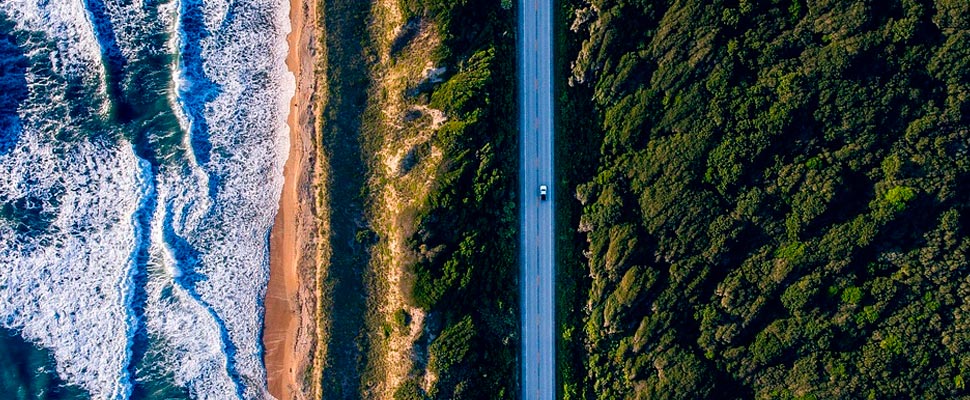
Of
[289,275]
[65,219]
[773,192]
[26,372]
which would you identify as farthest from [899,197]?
[26,372]

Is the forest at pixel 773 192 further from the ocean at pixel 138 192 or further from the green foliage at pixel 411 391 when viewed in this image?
the ocean at pixel 138 192

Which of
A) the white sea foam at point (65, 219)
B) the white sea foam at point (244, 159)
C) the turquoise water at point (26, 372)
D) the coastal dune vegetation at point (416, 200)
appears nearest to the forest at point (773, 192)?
the coastal dune vegetation at point (416, 200)

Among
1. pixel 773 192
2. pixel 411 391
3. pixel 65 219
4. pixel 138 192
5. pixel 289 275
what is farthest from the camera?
pixel 289 275

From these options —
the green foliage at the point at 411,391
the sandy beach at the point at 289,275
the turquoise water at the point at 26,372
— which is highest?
the sandy beach at the point at 289,275

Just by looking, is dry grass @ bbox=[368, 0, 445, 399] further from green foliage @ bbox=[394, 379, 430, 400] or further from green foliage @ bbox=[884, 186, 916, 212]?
green foliage @ bbox=[884, 186, 916, 212]

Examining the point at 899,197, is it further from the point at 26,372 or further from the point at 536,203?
the point at 26,372

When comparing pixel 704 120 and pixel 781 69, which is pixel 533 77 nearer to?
pixel 704 120
